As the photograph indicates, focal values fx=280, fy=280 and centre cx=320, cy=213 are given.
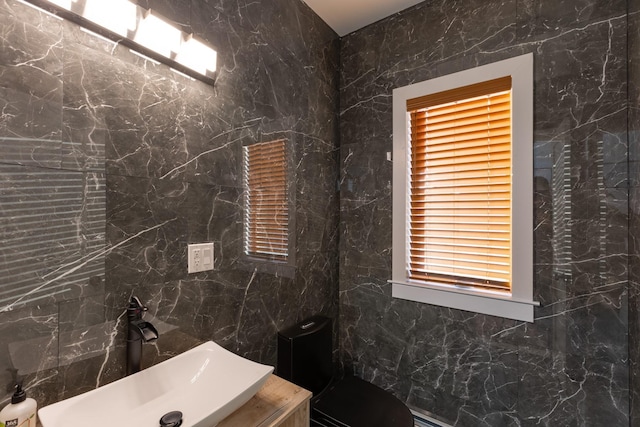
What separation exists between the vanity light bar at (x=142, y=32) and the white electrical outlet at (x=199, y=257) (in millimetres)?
755

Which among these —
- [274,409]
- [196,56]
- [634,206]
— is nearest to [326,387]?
[274,409]

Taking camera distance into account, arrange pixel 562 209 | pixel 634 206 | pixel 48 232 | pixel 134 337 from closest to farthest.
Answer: pixel 48 232 < pixel 134 337 < pixel 634 206 < pixel 562 209

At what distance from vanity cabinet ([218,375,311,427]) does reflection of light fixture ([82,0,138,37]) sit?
4.68 feet

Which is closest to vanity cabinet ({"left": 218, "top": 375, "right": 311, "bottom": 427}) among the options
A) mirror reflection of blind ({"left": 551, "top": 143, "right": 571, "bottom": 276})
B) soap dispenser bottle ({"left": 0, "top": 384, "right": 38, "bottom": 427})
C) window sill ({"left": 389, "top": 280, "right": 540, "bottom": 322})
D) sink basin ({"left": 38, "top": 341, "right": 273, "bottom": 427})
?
sink basin ({"left": 38, "top": 341, "right": 273, "bottom": 427})

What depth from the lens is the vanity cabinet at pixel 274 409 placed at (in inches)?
37.5

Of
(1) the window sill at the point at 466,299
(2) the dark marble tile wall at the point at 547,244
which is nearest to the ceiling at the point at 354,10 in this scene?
(2) the dark marble tile wall at the point at 547,244

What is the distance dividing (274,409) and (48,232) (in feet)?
3.15

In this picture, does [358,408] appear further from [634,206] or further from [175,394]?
[634,206]

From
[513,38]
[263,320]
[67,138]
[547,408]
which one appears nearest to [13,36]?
[67,138]

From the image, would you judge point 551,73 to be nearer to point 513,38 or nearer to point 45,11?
point 513,38

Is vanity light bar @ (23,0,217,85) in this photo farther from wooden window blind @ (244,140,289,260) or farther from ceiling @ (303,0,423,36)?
ceiling @ (303,0,423,36)

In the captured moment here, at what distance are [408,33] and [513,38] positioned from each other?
0.62 metres

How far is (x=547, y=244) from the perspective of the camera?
1.41 meters

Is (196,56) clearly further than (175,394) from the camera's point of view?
Yes
